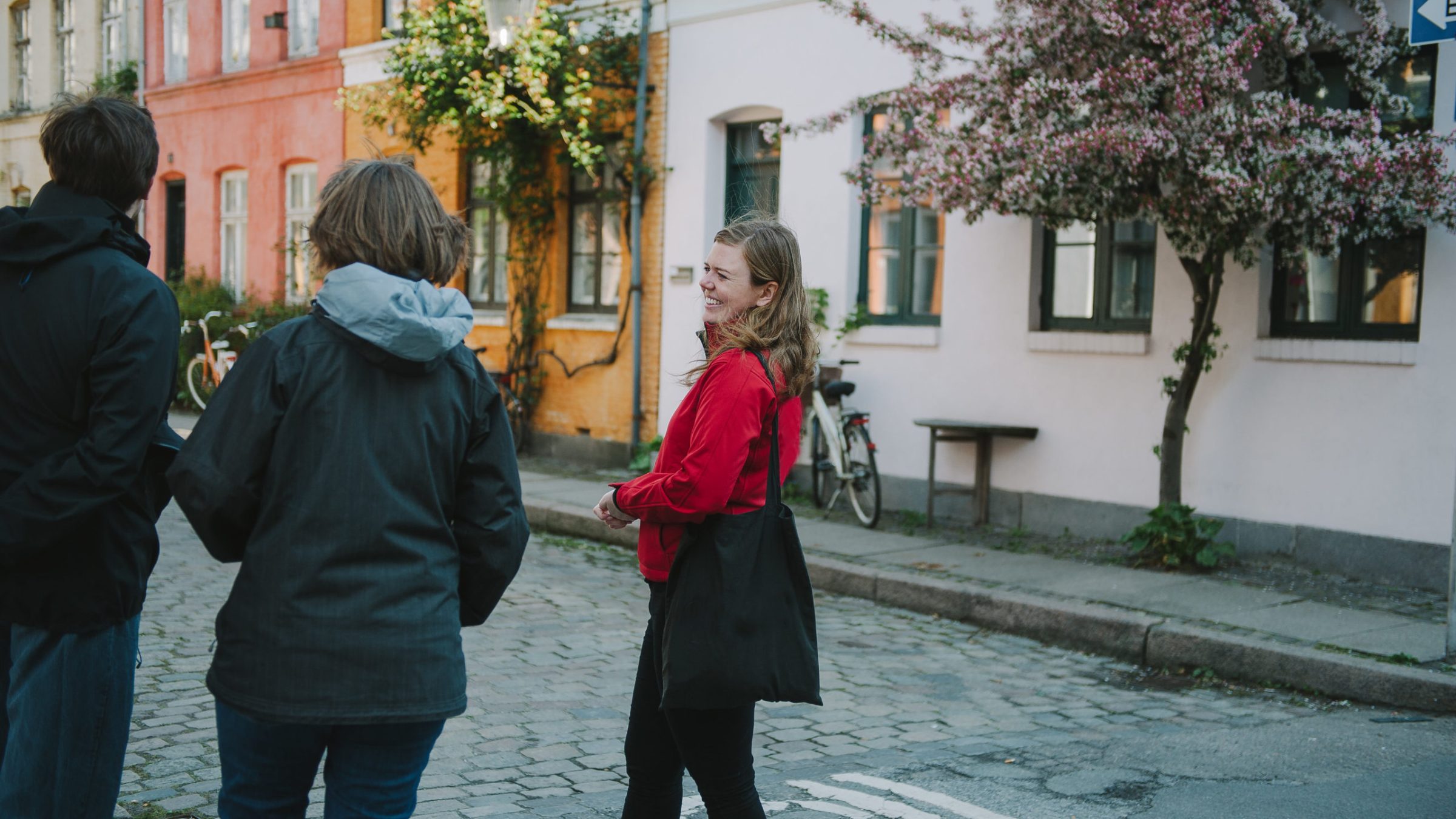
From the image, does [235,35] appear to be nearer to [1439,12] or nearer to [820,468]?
[820,468]

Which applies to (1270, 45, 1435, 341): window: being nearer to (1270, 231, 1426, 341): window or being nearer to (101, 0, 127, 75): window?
(1270, 231, 1426, 341): window

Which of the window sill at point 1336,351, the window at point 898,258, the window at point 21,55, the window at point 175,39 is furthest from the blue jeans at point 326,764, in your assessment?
the window at point 21,55

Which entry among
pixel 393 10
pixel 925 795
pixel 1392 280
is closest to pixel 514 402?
pixel 393 10

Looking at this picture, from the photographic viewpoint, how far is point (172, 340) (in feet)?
9.83

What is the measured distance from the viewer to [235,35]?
65.9ft

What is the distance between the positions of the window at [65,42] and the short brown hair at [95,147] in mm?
23970

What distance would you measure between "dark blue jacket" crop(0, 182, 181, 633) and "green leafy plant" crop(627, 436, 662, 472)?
9.80 m

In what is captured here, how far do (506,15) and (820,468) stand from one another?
5436 mm

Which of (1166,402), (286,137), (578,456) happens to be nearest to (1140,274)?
(1166,402)

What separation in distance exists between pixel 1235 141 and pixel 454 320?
6022 mm

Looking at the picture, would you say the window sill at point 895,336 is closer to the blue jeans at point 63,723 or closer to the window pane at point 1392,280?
the window pane at point 1392,280

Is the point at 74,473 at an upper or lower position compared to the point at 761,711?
upper

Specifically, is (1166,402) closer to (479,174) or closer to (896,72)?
(896,72)

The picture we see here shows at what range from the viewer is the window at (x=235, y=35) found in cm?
1988
